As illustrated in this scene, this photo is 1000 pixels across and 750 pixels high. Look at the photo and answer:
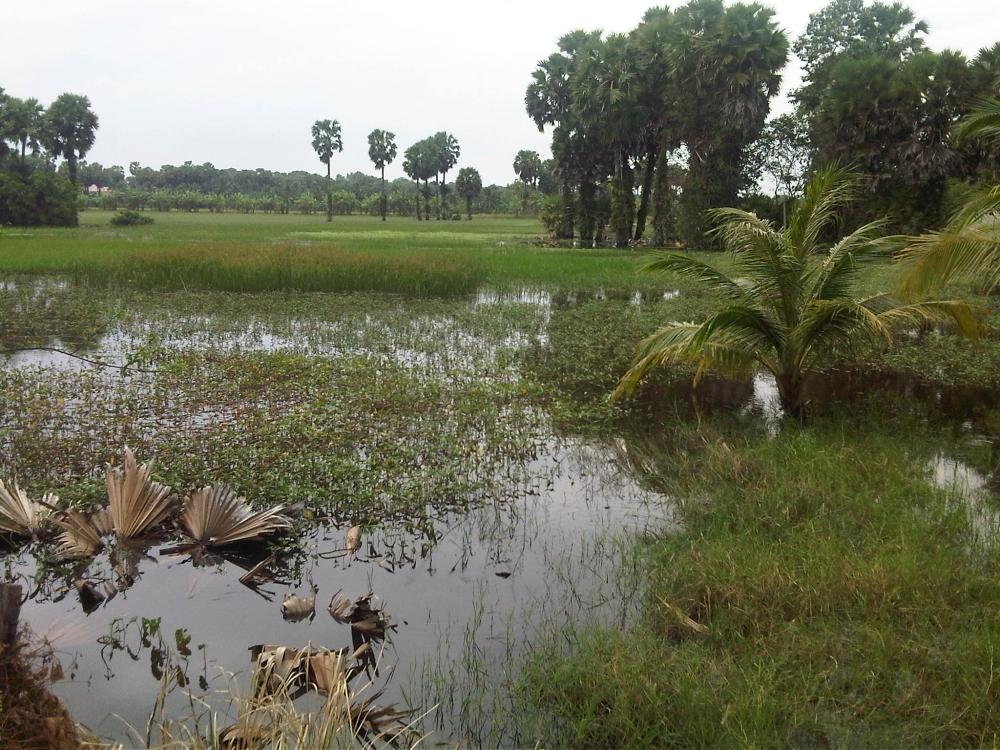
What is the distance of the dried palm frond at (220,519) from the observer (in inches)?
182

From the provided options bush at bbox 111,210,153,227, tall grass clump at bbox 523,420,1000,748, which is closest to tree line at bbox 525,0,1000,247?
tall grass clump at bbox 523,420,1000,748

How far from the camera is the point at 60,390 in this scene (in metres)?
7.74

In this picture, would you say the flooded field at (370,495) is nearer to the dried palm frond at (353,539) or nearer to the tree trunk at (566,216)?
the dried palm frond at (353,539)

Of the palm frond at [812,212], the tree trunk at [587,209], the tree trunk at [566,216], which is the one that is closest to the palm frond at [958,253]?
the palm frond at [812,212]

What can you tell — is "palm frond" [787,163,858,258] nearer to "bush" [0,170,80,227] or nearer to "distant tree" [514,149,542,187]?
"bush" [0,170,80,227]

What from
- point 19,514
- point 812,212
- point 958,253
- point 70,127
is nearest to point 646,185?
point 812,212

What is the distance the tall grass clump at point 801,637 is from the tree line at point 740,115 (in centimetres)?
1820

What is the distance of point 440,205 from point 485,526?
68846 millimetres

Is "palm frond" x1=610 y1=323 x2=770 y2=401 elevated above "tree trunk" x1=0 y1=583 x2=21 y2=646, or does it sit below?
above

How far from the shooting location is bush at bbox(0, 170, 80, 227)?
132 ft

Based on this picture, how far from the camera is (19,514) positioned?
15.2 feet

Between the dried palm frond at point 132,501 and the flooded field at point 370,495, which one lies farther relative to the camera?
the dried palm frond at point 132,501

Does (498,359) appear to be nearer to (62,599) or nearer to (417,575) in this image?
(417,575)

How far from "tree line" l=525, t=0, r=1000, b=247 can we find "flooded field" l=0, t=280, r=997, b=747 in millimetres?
16137
